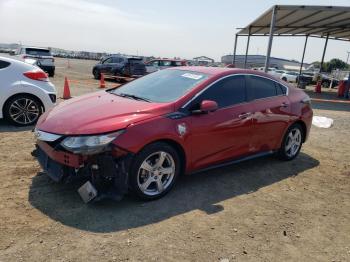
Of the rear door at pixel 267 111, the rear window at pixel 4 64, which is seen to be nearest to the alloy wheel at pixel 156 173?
the rear door at pixel 267 111

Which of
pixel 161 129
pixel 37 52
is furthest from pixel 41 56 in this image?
pixel 161 129

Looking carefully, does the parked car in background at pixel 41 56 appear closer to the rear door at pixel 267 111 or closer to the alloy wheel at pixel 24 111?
the alloy wheel at pixel 24 111

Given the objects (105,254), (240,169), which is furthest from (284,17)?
(105,254)

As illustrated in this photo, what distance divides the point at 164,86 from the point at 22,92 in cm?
378

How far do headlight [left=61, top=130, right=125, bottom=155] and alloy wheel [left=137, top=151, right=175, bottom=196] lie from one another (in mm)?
497

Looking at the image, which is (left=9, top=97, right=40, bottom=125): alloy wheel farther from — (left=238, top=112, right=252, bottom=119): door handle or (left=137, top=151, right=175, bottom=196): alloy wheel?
(left=238, top=112, right=252, bottom=119): door handle

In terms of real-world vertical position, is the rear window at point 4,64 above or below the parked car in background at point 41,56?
above

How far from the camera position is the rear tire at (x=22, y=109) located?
7.06 meters

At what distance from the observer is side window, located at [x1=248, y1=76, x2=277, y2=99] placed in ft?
17.2

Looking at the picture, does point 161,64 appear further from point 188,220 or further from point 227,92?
point 188,220

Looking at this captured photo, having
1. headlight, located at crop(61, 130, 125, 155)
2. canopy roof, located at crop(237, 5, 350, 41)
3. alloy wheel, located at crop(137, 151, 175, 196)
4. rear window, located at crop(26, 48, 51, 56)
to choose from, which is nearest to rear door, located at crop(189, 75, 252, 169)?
alloy wheel, located at crop(137, 151, 175, 196)

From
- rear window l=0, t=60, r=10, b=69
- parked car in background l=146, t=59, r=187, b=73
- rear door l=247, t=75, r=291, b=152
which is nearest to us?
rear door l=247, t=75, r=291, b=152

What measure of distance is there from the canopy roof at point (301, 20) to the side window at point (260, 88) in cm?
1181

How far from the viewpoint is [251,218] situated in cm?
394
